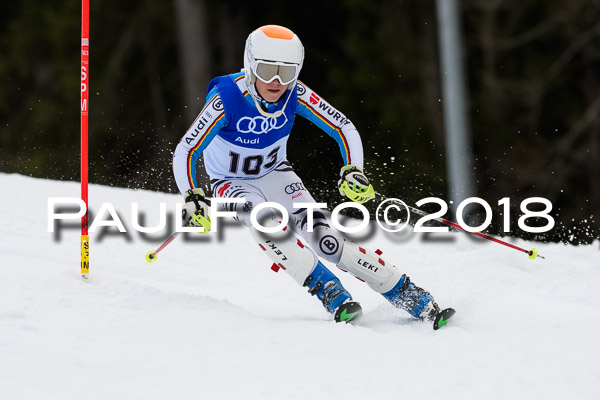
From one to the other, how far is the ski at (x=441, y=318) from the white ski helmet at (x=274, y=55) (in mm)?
1424

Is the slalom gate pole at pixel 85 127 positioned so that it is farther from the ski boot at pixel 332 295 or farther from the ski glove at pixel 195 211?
the ski boot at pixel 332 295

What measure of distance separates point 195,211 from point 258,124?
64cm

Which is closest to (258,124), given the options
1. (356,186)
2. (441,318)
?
(356,186)

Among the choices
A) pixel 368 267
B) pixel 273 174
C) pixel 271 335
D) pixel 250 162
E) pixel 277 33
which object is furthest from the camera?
pixel 273 174

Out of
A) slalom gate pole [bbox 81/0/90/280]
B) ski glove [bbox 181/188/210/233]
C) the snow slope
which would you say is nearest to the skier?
ski glove [bbox 181/188/210/233]

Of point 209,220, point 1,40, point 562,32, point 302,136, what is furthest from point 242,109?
point 1,40

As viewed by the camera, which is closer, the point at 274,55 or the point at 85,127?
the point at 274,55

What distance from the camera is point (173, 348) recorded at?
3.74 metres

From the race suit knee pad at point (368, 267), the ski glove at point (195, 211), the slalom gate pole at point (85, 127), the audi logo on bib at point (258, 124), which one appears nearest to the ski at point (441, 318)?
the race suit knee pad at point (368, 267)

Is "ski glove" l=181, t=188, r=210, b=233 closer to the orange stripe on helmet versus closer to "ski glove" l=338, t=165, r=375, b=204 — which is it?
"ski glove" l=338, t=165, r=375, b=204

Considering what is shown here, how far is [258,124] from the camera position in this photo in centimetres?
462

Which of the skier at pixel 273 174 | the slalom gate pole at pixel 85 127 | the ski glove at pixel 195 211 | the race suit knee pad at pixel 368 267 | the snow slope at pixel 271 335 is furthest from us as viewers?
the slalom gate pole at pixel 85 127

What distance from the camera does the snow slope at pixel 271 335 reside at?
11.1ft

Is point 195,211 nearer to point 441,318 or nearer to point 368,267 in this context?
point 368,267
